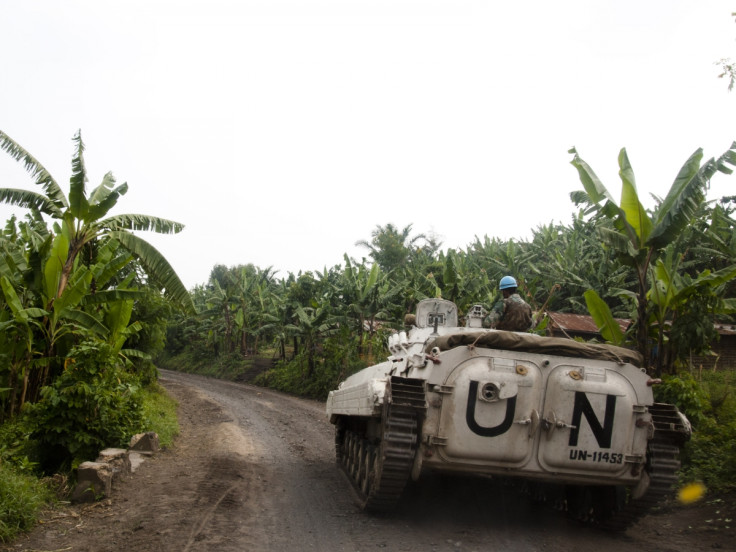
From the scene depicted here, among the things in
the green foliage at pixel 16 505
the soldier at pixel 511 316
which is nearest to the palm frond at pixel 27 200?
the green foliage at pixel 16 505

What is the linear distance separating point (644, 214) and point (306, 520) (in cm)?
634

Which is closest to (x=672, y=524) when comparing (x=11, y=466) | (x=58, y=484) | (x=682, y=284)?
(x=682, y=284)

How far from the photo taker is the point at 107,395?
8852 millimetres

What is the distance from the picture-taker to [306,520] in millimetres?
6258

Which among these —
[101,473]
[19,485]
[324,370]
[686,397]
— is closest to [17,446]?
[101,473]

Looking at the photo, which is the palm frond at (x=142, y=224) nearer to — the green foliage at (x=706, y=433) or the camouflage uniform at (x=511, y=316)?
the camouflage uniform at (x=511, y=316)

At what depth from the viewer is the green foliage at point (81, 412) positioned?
8.49m

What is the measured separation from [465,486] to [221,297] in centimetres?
2815

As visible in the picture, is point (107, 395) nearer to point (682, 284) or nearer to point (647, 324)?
point (647, 324)

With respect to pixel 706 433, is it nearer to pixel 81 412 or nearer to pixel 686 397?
pixel 686 397

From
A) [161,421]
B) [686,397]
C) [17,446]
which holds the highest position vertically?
[686,397]

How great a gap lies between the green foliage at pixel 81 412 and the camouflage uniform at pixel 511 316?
520 centimetres

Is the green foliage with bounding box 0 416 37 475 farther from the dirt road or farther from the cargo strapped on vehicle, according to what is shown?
the cargo strapped on vehicle

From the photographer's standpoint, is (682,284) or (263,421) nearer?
(682,284)
